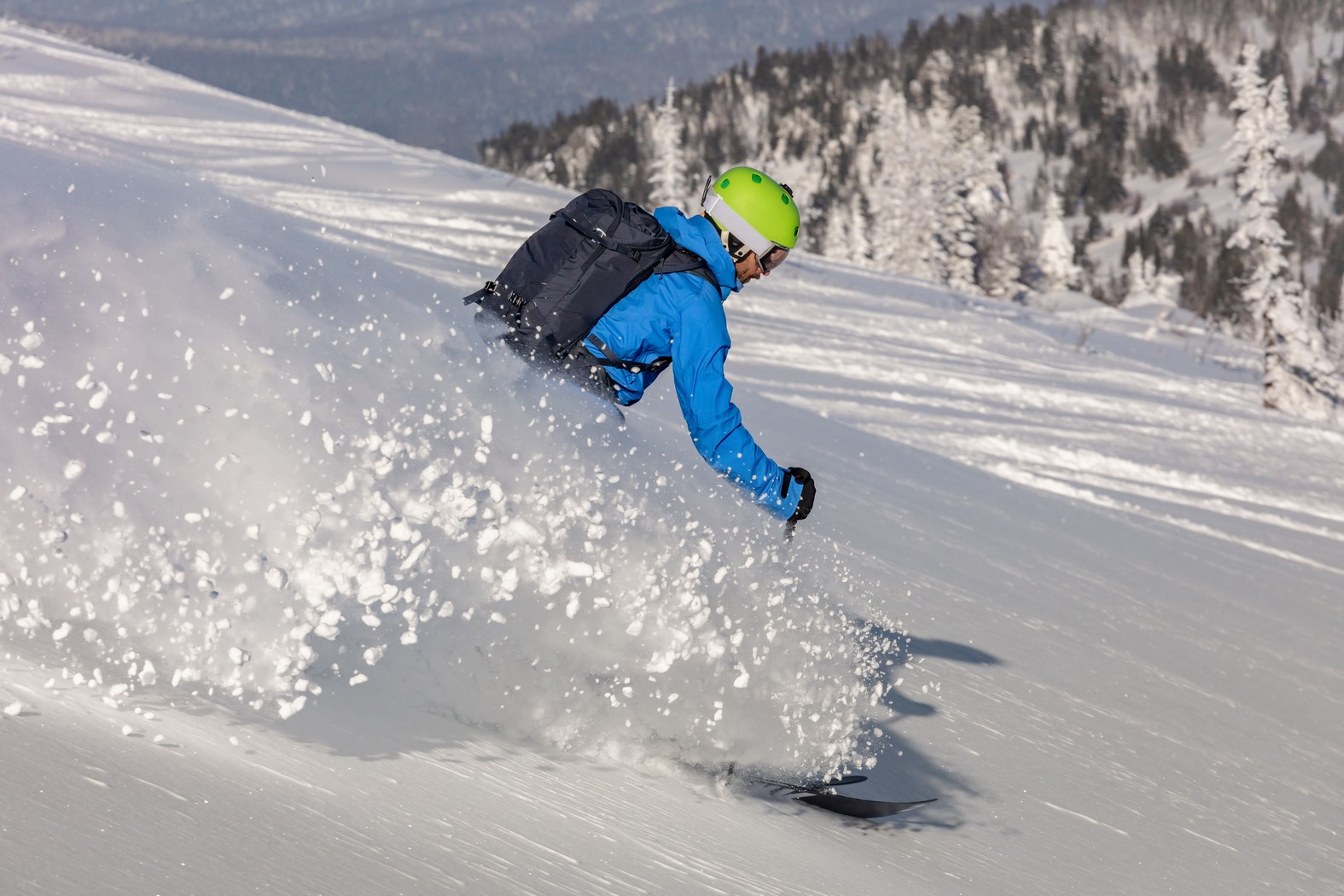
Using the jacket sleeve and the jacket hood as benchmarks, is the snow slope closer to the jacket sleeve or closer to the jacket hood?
the jacket sleeve

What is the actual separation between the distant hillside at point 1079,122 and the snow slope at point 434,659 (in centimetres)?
8459

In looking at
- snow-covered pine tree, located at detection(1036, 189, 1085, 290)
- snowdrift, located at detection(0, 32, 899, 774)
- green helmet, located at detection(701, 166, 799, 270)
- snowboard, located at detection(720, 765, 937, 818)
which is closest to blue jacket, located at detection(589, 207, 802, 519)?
green helmet, located at detection(701, 166, 799, 270)

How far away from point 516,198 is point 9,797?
63.8ft

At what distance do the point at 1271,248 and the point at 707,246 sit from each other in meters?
23.1

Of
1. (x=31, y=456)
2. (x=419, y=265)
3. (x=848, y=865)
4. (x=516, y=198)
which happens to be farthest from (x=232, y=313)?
(x=516, y=198)

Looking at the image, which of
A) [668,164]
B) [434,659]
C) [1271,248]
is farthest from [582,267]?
[668,164]

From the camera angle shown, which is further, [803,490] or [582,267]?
[803,490]

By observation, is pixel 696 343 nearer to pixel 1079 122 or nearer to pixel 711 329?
pixel 711 329

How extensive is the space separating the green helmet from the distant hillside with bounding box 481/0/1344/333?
85.3 metres

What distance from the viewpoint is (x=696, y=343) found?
3.64 m

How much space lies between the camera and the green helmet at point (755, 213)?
3.90 m

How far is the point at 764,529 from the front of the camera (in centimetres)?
429

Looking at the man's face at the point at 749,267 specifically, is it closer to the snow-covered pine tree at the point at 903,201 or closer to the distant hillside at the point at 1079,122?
the snow-covered pine tree at the point at 903,201

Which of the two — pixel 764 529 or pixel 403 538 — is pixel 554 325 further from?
pixel 764 529
